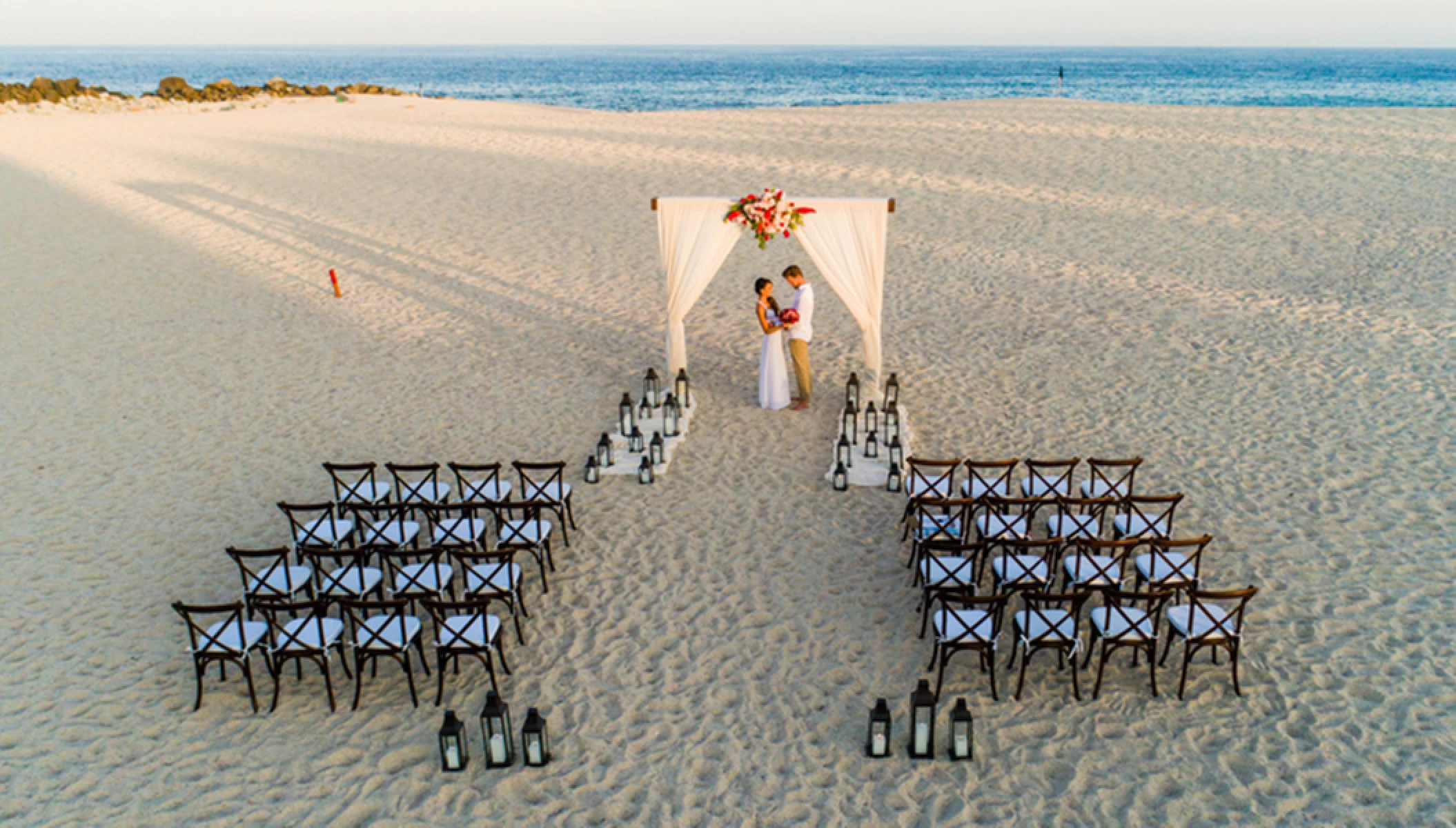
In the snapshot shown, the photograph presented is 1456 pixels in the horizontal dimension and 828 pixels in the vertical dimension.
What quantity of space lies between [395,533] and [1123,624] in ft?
19.2

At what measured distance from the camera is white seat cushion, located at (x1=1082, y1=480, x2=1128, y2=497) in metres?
8.57

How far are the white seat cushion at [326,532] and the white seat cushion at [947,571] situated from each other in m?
4.95

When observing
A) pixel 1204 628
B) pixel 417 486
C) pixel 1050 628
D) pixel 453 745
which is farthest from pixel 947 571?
pixel 417 486

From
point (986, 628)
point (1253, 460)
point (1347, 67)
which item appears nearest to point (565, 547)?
point (986, 628)

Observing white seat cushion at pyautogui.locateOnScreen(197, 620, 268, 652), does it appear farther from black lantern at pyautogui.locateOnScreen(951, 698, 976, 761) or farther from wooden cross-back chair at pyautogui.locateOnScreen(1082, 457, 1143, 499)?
wooden cross-back chair at pyautogui.locateOnScreen(1082, 457, 1143, 499)

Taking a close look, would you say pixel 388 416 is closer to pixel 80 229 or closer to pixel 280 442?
pixel 280 442

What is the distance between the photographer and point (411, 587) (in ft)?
25.8

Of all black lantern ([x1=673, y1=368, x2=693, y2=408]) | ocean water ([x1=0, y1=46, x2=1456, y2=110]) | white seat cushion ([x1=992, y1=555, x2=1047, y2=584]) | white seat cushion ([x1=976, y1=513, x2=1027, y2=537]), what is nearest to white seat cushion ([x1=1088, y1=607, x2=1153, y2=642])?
white seat cushion ([x1=992, y1=555, x2=1047, y2=584])

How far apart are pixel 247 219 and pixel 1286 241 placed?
21915mm

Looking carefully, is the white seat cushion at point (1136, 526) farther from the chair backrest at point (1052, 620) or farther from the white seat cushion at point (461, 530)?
the white seat cushion at point (461, 530)

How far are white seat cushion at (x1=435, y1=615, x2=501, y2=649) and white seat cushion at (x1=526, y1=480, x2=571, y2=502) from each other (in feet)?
5.51

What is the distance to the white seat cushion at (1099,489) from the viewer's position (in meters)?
8.57

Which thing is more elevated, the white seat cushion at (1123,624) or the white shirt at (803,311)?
the white shirt at (803,311)

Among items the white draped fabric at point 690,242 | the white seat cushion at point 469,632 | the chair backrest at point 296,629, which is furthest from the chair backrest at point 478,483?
the white draped fabric at point 690,242
